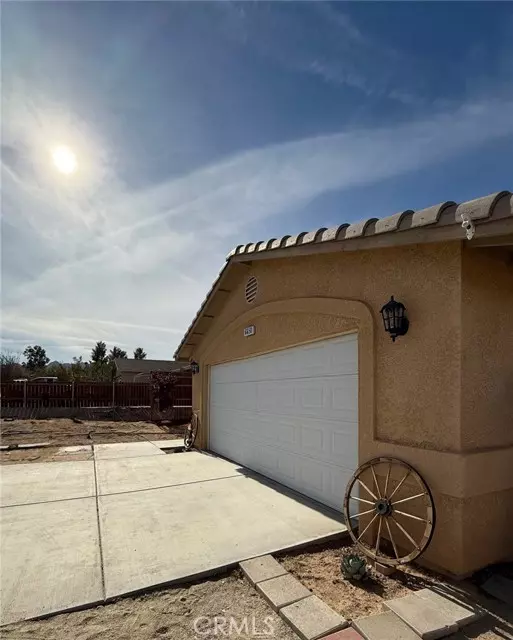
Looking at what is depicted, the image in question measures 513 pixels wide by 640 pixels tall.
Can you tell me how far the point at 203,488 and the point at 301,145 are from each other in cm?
638

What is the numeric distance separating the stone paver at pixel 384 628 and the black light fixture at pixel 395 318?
2.52 meters

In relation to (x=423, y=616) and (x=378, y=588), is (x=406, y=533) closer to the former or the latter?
(x=378, y=588)

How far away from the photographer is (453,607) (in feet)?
10.3

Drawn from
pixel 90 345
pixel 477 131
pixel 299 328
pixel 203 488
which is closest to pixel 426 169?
pixel 477 131

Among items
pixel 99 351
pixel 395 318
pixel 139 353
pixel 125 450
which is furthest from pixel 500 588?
pixel 139 353

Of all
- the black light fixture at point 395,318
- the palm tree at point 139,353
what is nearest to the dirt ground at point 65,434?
the black light fixture at point 395,318

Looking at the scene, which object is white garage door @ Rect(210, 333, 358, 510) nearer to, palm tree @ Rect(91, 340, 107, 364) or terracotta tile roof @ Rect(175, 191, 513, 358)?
terracotta tile roof @ Rect(175, 191, 513, 358)

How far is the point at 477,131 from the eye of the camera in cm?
657

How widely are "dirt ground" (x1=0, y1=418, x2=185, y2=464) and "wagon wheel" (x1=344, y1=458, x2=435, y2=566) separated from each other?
769 cm

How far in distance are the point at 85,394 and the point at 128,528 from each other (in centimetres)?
1813

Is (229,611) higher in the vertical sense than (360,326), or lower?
lower

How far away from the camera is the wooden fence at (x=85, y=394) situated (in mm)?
20578

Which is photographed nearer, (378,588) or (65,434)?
(378,588)

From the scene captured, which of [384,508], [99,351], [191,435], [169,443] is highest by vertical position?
[99,351]
